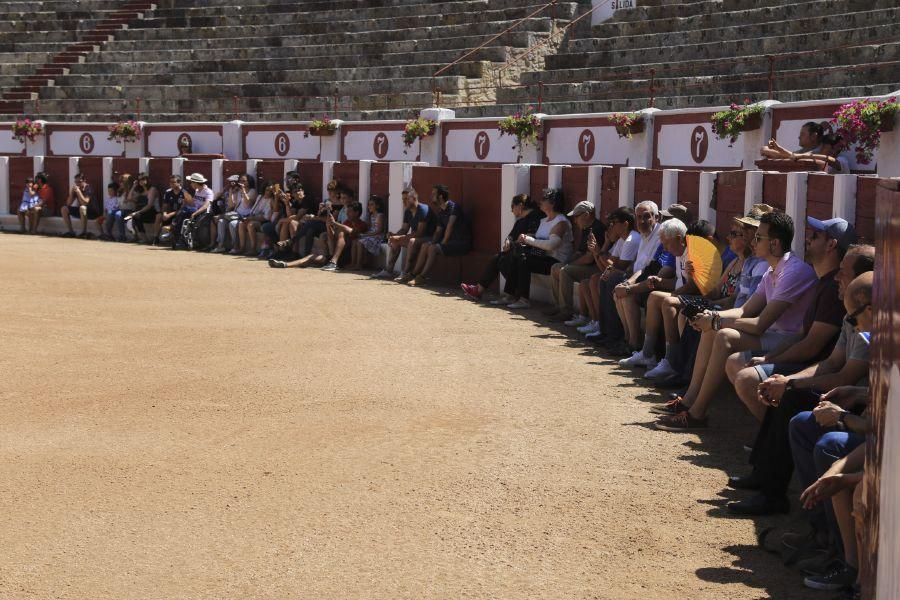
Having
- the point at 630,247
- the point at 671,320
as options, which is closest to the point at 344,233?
the point at 630,247

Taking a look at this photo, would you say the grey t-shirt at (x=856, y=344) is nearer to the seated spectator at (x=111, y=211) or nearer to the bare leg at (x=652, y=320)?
the bare leg at (x=652, y=320)

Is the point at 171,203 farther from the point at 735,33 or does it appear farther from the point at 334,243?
the point at 735,33

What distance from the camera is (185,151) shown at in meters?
21.0

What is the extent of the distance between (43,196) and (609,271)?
1354cm

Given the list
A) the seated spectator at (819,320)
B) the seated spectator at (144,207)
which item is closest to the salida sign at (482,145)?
the seated spectator at (144,207)

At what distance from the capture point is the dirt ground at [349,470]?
3848mm

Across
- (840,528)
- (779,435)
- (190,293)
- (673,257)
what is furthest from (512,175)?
(840,528)

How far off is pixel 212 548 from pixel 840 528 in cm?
204

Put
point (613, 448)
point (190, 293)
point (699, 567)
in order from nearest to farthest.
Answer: point (699, 567) → point (613, 448) → point (190, 293)

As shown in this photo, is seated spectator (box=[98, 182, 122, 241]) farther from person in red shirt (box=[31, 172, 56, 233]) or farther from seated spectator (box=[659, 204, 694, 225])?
seated spectator (box=[659, 204, 694, 225])

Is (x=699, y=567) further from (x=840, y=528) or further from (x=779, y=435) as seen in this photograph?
(x=779, y=435)

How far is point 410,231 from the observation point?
42.6 ft

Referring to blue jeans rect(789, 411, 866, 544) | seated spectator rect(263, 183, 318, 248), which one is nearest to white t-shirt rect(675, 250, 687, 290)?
blue jeans rect(789, 411, 866, 544)

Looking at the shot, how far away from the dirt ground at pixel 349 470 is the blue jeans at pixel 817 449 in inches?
9.0
